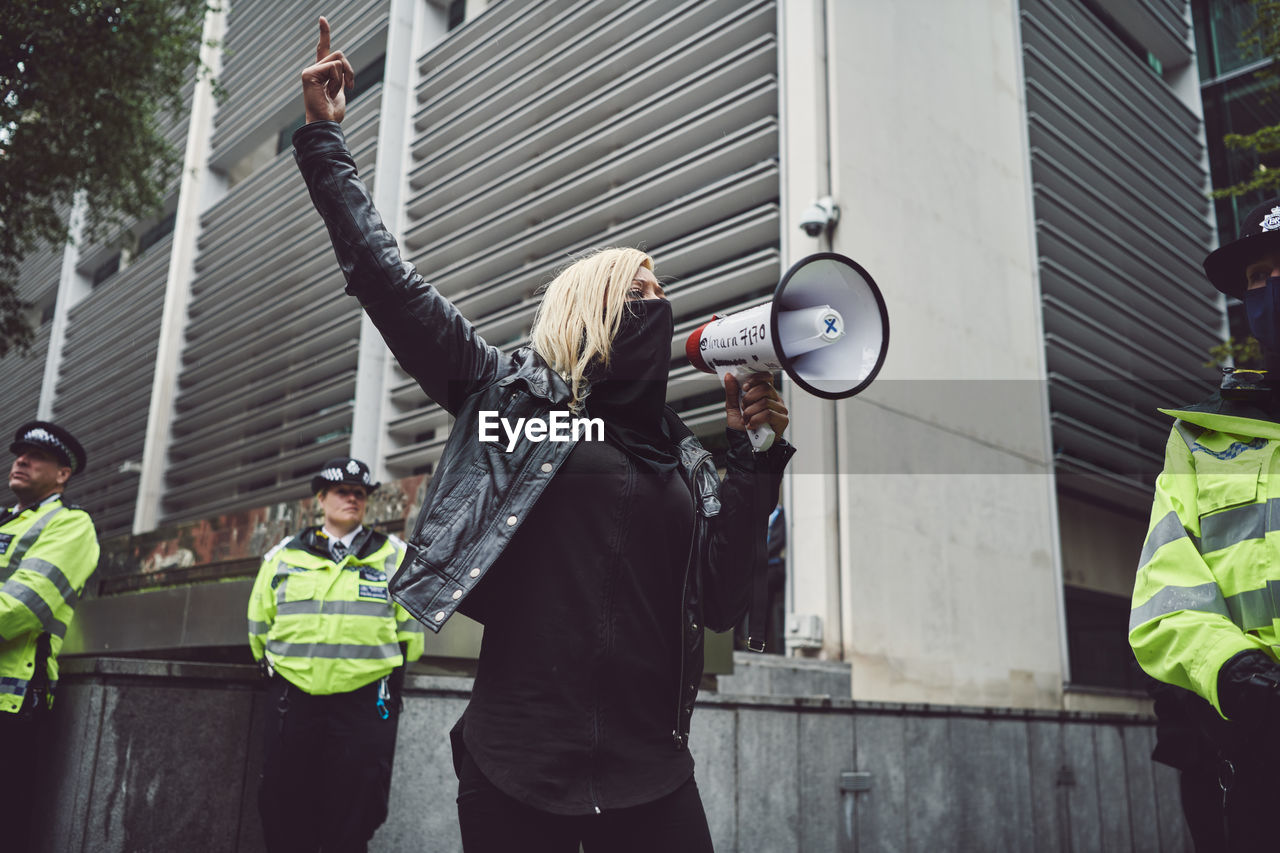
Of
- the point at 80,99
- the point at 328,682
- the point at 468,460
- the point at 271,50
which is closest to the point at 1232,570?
the point at 468,460

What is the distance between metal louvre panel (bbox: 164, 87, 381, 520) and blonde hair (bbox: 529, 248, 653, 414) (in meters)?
11.6

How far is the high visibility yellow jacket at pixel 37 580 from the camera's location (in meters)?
3.94

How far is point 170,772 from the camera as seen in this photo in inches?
179

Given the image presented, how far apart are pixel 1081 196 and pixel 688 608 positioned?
1253 centimetres

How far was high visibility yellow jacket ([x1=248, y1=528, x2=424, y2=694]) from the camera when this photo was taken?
190 inches

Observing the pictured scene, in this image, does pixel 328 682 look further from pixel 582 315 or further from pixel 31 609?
pixel 582 315

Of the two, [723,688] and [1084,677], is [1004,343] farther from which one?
[1084,677]

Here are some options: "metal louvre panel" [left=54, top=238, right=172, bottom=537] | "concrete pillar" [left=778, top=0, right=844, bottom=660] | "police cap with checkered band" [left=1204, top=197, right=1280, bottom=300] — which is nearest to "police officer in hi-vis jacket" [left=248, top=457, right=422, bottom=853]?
"police cap with checkered band" [left=1204, top=197, right=1280, bottom=300]

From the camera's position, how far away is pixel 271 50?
18.0m

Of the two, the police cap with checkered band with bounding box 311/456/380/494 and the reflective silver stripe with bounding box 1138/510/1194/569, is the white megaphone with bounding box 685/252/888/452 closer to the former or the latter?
the reflective silver stripe with bounding box 1138/510/1194/569

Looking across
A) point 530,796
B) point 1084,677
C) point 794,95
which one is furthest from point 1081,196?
point 530,796

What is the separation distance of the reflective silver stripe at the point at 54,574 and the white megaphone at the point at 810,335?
2974 mm

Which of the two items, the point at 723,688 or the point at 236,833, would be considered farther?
the point at 723,688

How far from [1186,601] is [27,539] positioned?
160 inches
